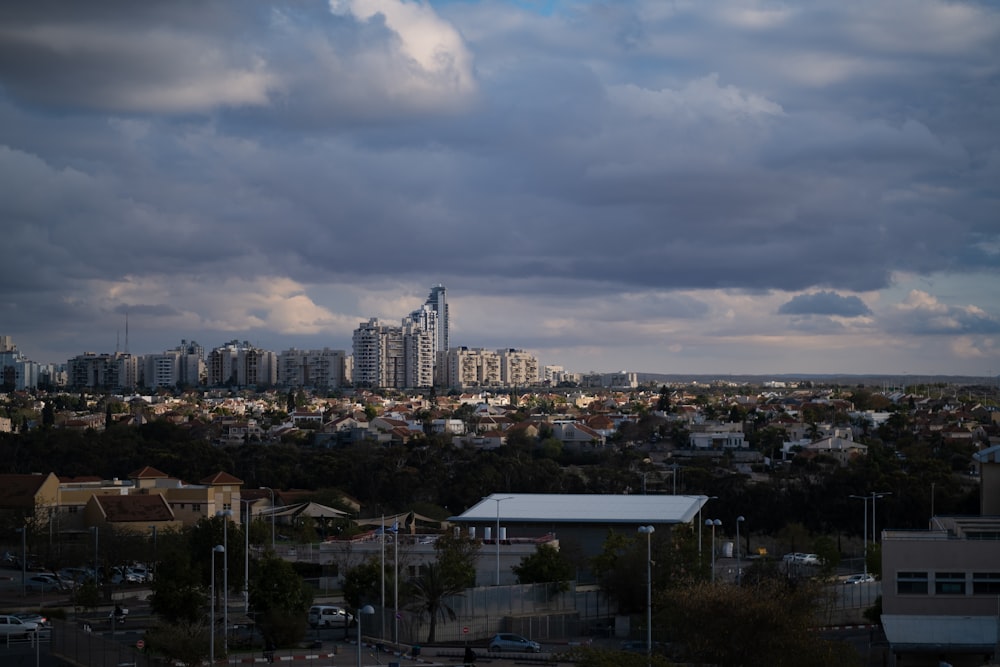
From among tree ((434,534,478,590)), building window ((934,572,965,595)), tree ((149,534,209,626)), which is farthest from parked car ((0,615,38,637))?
building window ((934,572,965,595))

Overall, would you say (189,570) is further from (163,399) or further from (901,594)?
(163,399)

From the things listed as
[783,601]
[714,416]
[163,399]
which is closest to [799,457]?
[714,416]

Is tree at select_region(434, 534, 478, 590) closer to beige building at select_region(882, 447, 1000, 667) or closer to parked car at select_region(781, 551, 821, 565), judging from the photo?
beige building at select_region(882, 447, 1000, 667)

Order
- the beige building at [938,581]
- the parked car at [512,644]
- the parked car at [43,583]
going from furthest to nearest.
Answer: the parked car at [43,583] → the parked car at [512,644] → the beige building at [938,581]

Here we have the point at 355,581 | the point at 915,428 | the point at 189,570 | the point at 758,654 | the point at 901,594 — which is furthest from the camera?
the point at 915,428

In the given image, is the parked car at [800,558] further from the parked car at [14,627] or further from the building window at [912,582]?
the parked car at [14,627]

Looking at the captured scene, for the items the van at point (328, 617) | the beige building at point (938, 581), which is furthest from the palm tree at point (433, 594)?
the beige building at point (938, 581)
